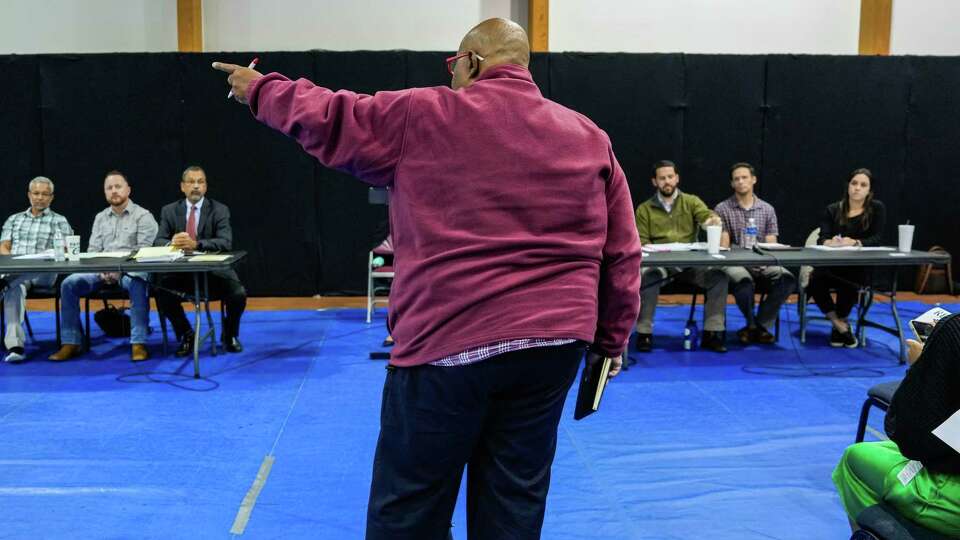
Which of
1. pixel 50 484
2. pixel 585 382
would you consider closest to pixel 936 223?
pixel 585 382

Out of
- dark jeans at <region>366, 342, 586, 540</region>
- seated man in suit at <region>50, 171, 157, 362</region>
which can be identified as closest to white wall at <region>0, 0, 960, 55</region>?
seated man in suit at <region>50, 171, 157, 362</region>

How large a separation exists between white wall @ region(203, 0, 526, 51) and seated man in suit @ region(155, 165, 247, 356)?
2.78m

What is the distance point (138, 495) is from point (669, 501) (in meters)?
1.94

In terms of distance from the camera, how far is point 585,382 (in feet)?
6.21

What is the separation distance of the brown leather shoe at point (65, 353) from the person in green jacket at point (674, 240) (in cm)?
372

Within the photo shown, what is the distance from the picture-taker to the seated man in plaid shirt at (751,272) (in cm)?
561

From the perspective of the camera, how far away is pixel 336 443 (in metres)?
3.58

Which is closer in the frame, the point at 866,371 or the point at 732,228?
the point at 866,371

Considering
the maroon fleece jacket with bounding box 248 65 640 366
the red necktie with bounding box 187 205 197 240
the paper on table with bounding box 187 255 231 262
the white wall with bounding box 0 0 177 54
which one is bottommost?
the paper on table with bounding box 187 255 231 262

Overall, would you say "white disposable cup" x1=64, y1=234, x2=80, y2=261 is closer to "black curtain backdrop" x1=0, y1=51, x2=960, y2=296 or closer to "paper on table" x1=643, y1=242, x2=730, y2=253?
"black curtain backdrop" x1=0, y1=51, x2=960, y2=296

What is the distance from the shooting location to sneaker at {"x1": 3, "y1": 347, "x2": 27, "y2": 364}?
16.8 ft

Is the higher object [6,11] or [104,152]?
[6,11]

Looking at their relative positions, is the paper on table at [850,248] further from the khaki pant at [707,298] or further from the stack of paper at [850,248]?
the khaki pant at [707,298]

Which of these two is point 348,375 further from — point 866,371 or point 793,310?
point 793,310
